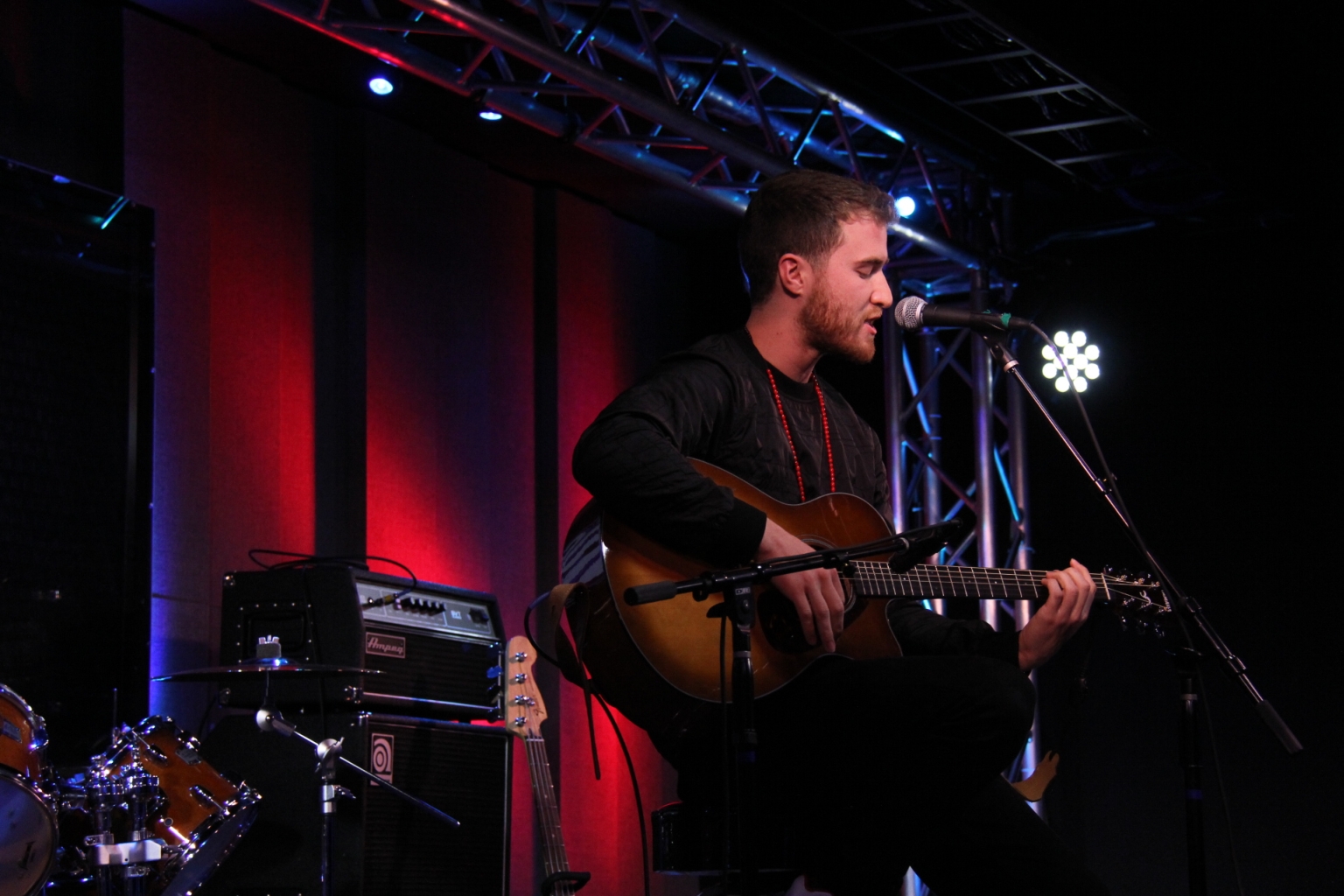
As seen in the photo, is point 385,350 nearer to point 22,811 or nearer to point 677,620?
point 22,811

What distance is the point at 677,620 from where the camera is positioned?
281 cm

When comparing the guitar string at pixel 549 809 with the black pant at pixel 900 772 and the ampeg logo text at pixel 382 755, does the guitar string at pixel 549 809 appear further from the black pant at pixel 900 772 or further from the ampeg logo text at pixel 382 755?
the black pant at pixel 900 772

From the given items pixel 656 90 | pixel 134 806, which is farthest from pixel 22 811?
pixel 656 90

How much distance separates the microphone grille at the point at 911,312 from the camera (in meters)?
3.37

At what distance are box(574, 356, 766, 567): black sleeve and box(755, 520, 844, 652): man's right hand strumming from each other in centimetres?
4

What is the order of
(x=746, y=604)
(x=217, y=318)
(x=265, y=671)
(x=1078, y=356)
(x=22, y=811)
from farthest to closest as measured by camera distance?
(x=1078, y=356) → (x=217, y=318) → (x=265, y=671) → (x=22, y=811) → (x=746, y=604)

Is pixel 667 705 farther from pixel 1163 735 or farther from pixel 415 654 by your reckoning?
pixel 1163 735

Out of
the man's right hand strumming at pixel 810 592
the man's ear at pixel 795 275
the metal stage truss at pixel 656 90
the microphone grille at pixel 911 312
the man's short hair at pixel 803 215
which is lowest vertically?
the man's right hand strumming at pixel 810 592

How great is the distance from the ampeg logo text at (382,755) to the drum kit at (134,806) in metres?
0.14

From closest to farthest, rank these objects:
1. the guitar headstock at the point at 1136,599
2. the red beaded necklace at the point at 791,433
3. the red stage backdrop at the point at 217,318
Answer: the red beaded necklace at the point at 791,433, the guitar headstock at the point at 1136,599, the red stage backdrop at the point at 217,318

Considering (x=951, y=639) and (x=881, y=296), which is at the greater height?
(x=881, y=296)

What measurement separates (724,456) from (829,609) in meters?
0.49

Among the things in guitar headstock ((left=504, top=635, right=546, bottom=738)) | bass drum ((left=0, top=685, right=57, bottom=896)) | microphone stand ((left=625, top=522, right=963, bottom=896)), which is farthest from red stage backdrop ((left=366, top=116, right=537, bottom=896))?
microphone stand ((left=625, top=522, right=963, bottom=896))

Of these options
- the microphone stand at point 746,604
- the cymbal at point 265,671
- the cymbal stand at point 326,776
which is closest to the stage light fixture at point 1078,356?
the cymbal at point 265,671
